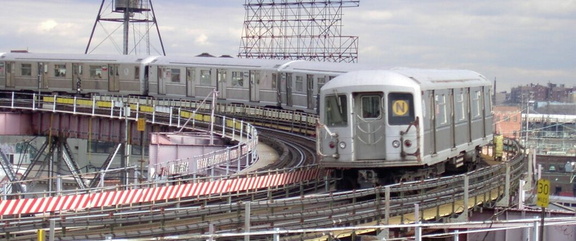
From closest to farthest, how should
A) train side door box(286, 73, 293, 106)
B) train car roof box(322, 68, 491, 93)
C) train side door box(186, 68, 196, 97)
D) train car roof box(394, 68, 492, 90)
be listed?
train car roof box(322, 68, 491, 93) < train car roof box(394, 68, 492, 90) < train side door box(286, 73, 293, 106) < train side door box(186, 68, 196, 97)

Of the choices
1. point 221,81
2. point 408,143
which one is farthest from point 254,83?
point 408,143

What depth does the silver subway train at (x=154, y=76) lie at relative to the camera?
172 ft

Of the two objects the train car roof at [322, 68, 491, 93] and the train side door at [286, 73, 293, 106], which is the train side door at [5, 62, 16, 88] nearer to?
the train side door at [286, 73, 293, 106]

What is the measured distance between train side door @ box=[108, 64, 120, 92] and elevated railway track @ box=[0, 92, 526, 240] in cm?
3250

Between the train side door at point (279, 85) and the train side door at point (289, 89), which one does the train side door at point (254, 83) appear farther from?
the train side door at point (289, 89)

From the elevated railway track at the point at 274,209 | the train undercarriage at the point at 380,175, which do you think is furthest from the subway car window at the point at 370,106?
the elevated railway track at the point at 274,209

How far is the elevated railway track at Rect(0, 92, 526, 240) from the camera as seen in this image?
16.8 meters

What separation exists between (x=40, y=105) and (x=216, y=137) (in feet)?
49.0

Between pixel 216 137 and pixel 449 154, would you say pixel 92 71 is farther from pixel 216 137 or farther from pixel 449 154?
pixel 449 154

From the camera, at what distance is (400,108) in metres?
23.3

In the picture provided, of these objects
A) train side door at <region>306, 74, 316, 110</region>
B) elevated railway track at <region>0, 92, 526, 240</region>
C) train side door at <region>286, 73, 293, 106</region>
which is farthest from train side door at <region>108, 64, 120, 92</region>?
elevated railway track at <region>0, 92, 526, 240</region>

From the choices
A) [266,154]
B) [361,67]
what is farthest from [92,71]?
[266,154]

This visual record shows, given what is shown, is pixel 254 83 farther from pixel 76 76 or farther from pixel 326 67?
pixel 76 76

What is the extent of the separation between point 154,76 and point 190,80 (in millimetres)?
2925
